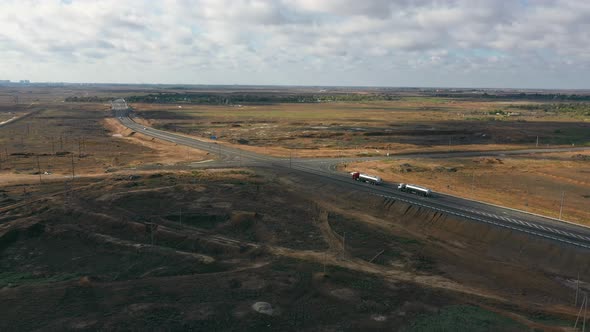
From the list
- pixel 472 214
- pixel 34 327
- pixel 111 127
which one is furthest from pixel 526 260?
pixel 111 127

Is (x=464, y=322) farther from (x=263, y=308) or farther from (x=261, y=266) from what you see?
(x=261, y=266)

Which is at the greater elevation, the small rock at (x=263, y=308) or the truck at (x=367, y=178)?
the truck at (x=367, y=178)

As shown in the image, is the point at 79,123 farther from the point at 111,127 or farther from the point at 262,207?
the point at 262,207

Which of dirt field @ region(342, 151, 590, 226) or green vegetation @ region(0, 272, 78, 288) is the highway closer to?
dirt field @ region(342, 151, 590, 226)

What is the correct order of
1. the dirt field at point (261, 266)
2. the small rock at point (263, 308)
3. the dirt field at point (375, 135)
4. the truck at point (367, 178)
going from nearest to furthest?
the dirt field at point (261, 266), the small rock at point (263, 308), the truck at point (367, 178), the dirt field at point (375, 135)

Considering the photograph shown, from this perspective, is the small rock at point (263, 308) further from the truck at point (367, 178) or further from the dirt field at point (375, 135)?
the dirt field at point (375, 135)

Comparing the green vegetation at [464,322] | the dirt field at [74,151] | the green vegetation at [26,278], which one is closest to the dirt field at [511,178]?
the green vegetation at [464,322]
